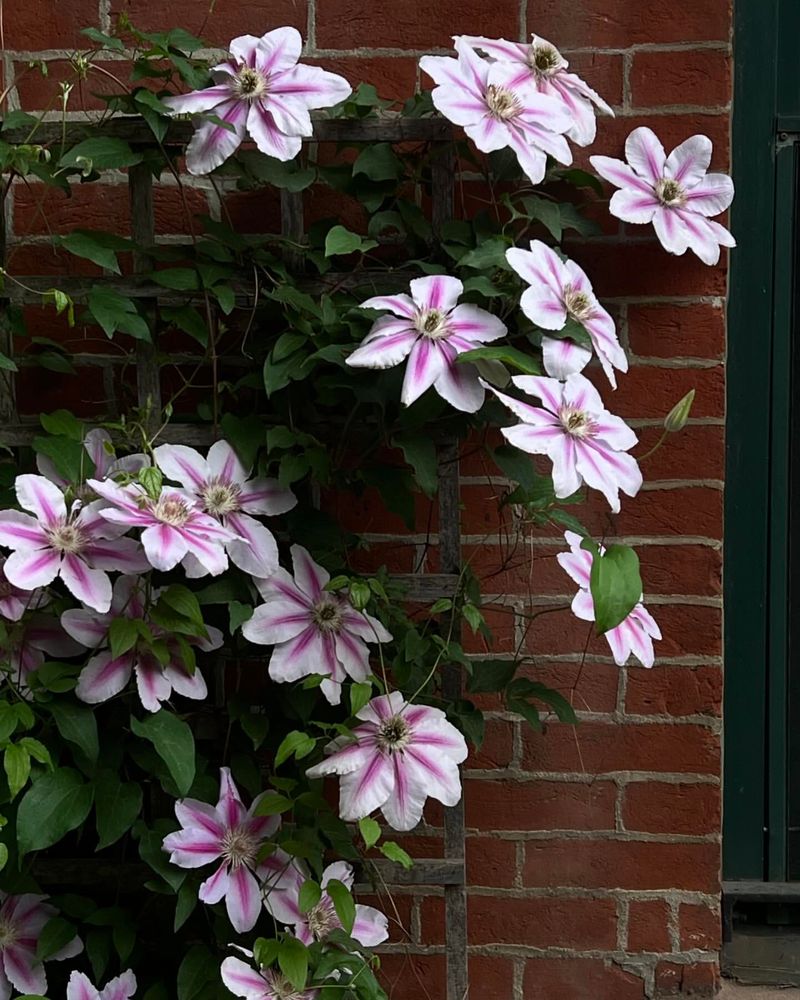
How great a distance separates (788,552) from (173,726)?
0.99m

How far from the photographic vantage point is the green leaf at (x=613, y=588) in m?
1.18

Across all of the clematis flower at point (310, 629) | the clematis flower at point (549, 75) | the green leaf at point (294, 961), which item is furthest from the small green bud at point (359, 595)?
the clematis flower at point (549, 75)

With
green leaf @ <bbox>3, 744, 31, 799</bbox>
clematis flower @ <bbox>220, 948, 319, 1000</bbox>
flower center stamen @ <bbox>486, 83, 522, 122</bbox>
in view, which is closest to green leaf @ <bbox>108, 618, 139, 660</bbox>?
green leaf @ <bbox>3, 744, 31, 799</bbox>

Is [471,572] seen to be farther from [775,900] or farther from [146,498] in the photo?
[775,900]

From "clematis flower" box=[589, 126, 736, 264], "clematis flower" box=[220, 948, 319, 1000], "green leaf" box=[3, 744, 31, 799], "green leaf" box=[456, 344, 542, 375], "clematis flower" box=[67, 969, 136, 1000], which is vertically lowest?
"clematis flower" box=[67, 969, 136, 1000]

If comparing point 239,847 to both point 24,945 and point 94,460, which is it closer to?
point 24,945

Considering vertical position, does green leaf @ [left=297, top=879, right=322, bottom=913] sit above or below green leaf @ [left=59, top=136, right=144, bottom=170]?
below

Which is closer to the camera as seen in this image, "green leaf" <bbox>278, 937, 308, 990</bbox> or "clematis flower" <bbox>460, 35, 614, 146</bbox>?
"green leaf" <bbox>278, 937, 308, 990</bbox>

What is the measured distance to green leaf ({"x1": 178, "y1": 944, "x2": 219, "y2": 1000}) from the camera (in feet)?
4.24

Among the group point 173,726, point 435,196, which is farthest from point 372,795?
point 435,196

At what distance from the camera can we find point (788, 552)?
170 cm

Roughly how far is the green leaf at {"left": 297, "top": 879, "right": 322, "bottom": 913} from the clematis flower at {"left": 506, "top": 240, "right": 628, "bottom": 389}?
25.3 inches

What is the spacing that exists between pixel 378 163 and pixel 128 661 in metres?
0.68

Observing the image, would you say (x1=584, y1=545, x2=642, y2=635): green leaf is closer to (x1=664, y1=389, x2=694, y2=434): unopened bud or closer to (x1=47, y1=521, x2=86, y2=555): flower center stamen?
(x1=664, y1=389, x2=694, y2=434): unopened bud
